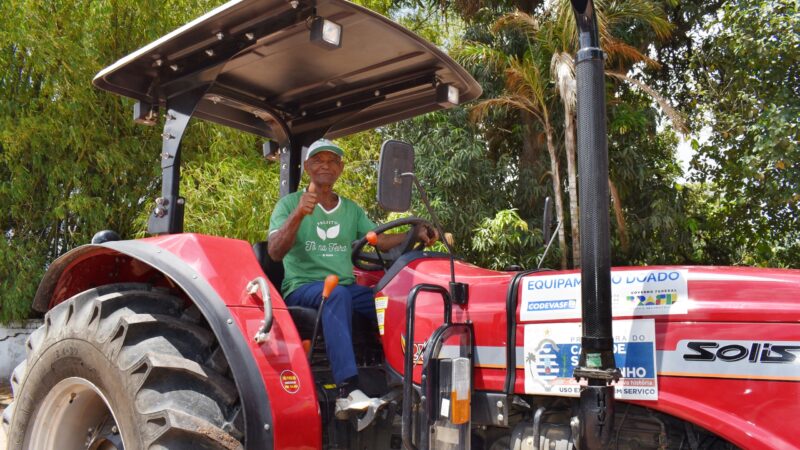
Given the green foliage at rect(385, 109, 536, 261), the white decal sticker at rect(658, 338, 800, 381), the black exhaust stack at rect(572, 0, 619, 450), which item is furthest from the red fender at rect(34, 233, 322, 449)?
the green foliage at rect(385, 109, 536, 261)

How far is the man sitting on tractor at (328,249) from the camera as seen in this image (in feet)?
9.07

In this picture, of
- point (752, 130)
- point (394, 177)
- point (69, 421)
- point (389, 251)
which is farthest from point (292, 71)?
point (752, 130)

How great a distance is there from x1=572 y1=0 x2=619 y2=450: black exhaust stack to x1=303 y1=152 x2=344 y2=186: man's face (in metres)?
1.51

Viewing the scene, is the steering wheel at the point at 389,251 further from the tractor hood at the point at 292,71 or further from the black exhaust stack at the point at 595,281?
the black exhaust stack at the point at 595,281

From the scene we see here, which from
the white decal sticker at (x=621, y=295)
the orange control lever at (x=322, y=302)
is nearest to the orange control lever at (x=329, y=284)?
the orange control lever at (x=322, y=302)

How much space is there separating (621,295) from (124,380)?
67.6 inches

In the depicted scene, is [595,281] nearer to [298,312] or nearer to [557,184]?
[298,312]

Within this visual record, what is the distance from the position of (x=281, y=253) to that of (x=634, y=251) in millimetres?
10304

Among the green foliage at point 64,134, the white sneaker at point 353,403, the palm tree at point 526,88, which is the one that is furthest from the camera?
the palm tree at point 526,88

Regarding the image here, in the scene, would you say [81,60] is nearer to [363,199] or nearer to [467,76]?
[363,199]

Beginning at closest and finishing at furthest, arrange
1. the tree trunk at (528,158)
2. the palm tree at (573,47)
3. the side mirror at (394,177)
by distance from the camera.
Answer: the side mirror at (394,177), the palm tree at (573,47), the tree trunk at (528,158)

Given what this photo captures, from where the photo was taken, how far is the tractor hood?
276cm

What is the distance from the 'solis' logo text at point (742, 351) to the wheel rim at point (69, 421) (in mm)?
2225

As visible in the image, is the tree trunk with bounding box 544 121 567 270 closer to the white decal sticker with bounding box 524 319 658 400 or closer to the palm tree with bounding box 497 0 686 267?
the palm tree with bounding box 497 0 686 267
